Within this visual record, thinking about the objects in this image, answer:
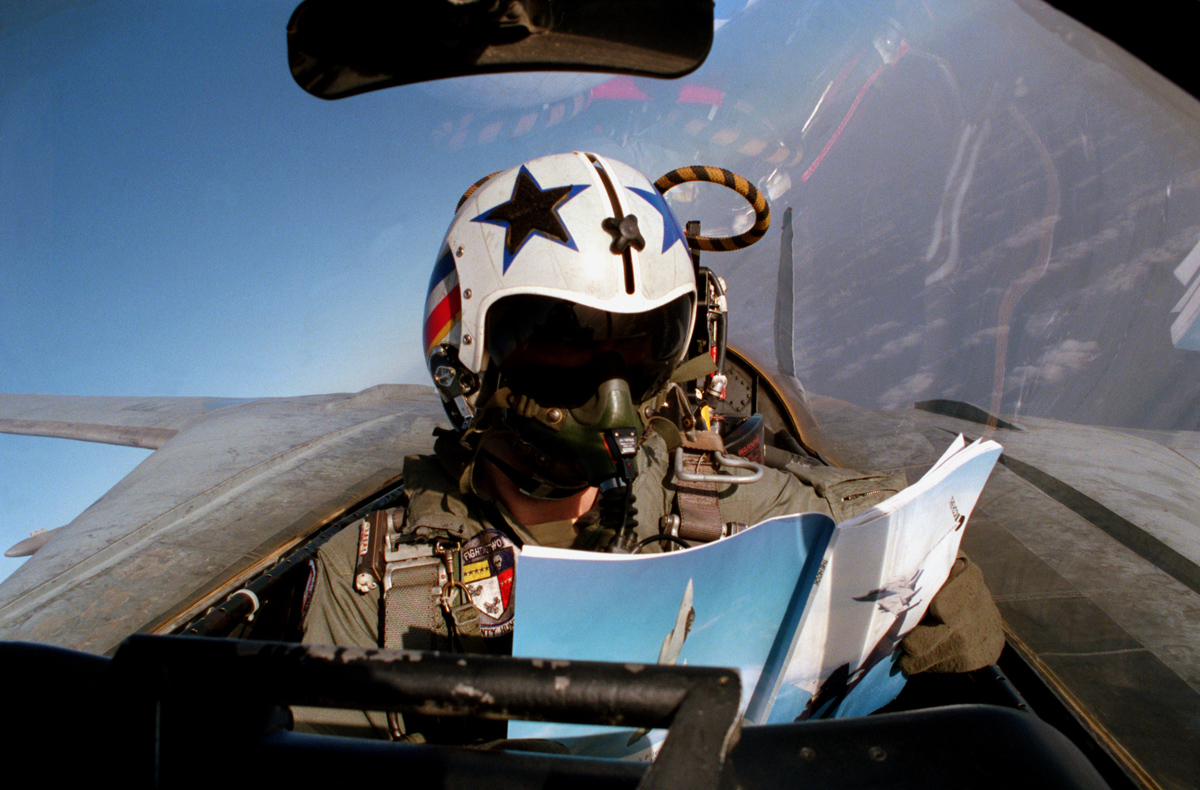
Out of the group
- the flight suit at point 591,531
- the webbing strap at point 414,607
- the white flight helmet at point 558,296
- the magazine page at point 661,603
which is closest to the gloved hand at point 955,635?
the flight suit at point 591,531

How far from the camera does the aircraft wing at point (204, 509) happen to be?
1.76m

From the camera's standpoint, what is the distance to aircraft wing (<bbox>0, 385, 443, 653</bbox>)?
1.76 meters

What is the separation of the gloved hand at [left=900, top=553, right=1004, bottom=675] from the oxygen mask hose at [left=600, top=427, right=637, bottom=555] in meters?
0.69

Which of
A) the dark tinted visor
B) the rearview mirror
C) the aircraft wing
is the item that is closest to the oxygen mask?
the dark tinted visor

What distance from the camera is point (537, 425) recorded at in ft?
5.12

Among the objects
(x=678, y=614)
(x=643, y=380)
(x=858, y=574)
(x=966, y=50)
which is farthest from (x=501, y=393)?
(x=966, y=50)

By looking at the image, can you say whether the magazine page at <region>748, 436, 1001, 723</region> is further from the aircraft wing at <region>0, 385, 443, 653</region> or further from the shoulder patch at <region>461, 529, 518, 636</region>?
the aircraft wing at <region>0, 385, 443, 653</region>

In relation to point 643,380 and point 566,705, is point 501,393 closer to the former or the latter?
point 643,380

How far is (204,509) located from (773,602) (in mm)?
2226

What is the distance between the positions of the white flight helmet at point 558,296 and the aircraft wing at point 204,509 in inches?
39.0

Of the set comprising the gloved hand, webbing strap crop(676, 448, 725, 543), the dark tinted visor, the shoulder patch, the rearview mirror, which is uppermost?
the rearview mirror

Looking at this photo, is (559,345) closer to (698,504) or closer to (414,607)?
(698,504)

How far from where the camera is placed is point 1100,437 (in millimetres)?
1750

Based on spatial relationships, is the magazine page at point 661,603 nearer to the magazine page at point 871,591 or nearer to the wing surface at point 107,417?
the magazine page at point 871,591
